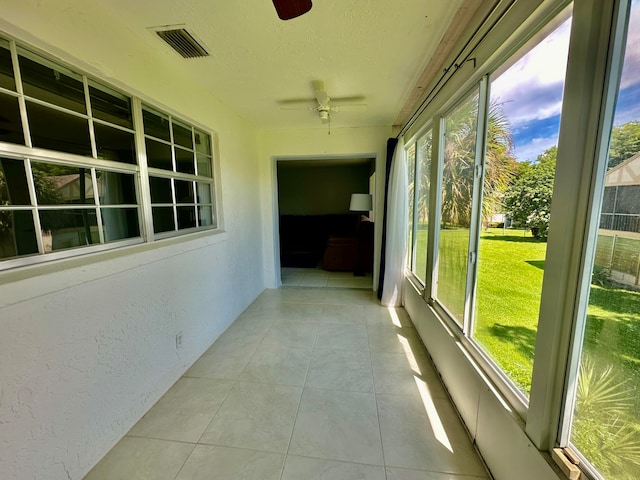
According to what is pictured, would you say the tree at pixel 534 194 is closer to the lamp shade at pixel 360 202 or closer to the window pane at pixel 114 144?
the window pane at pixel 114 144

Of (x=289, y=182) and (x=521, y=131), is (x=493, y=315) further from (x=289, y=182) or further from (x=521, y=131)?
(x=289, y=182)

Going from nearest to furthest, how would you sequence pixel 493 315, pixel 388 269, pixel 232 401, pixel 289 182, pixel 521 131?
pixel 521 131 < pixel 493 315 < pixel 232 401 < pixel 388 269 < pixel 289 182

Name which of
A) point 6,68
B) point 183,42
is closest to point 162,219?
point 6,68

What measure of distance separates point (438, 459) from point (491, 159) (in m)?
1.67

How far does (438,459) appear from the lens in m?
1.39

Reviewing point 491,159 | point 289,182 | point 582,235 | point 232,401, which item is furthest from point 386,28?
point 289,182

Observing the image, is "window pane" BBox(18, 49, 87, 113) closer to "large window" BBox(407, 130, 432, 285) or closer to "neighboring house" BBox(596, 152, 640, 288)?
"neighboring house" BBox(596, 152, 640, 288)

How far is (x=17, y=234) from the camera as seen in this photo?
1.16 m

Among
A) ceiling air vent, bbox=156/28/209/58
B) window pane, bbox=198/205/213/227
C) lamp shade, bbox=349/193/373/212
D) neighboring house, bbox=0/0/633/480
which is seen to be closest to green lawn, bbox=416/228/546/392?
neighboring house, bbox=0/0/633/480

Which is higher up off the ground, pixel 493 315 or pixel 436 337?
pixel 493 315

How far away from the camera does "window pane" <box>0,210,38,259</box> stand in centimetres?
110

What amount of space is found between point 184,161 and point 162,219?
618mm

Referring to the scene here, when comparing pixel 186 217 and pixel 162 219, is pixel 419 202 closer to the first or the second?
pixel 186 217

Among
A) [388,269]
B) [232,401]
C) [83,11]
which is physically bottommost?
[232,401]
